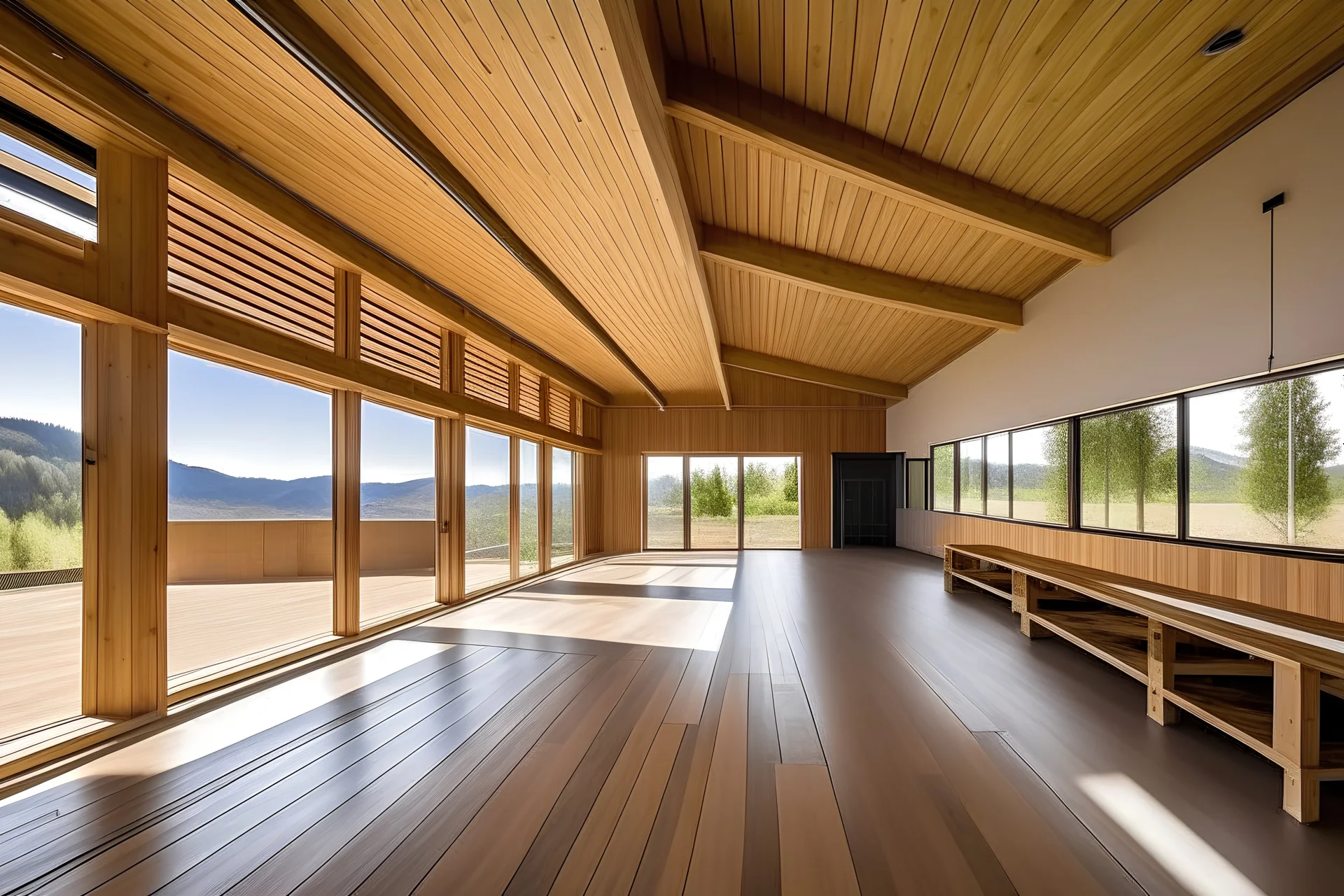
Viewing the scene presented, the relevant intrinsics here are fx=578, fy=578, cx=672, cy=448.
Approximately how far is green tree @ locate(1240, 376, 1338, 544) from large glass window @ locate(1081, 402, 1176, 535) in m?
0.66

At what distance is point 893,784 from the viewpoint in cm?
221

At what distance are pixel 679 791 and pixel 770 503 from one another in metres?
9.95

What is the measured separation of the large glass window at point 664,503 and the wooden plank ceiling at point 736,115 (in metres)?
6.91

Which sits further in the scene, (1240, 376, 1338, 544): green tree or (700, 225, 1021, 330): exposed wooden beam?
(700, 225, 1021, 330): exposed wooden beam

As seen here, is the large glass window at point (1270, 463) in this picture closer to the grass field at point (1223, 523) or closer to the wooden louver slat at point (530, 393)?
the grass field at point (1223, 523)

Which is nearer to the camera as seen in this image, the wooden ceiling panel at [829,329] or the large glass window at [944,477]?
the wooden ceiling panel at [829,329]

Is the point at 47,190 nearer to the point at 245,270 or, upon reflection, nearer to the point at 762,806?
the point at 245,270

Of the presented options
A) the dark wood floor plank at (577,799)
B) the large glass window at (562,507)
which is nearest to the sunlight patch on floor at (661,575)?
the large glass window at (562,507)

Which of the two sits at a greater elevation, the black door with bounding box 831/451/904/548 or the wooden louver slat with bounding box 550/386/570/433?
the wooden louver slat with bounding box 550/386/570/433

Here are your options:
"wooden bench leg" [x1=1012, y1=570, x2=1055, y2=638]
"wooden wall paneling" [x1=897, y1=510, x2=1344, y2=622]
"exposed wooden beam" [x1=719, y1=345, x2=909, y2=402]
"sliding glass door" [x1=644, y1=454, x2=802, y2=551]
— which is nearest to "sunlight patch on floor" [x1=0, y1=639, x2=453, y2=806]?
"wooden bench leg" [x1=1012, y1=570, x2=1055, y2=638]

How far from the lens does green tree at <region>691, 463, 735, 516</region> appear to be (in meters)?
11.9

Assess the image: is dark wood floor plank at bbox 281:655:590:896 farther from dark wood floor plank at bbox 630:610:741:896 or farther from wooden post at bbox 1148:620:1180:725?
wooden post at bbox 1148:620:1180:725

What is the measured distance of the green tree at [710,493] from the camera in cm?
1190

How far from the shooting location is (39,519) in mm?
2543
